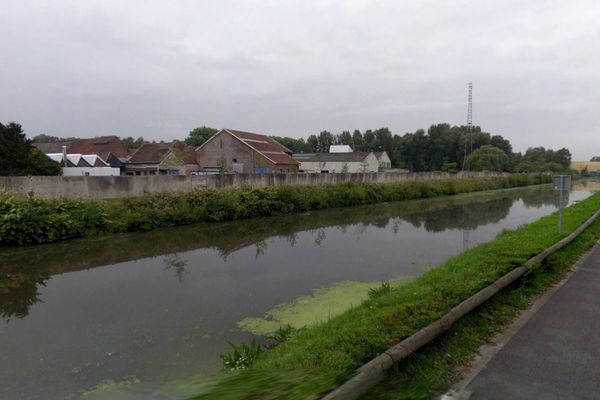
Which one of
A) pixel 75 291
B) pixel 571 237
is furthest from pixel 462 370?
pixel 571 237

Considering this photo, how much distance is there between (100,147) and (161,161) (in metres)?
16.3

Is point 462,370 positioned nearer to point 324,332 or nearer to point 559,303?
point 324,332

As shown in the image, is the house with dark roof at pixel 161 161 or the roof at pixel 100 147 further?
the roof at pixel 100 147

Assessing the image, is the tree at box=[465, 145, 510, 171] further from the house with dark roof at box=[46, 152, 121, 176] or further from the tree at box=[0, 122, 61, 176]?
the tree at box=[0, 122, 61, 176]

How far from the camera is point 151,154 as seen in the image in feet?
177

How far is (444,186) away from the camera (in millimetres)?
40688

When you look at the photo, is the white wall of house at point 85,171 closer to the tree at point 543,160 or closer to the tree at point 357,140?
the tree at point 543,160

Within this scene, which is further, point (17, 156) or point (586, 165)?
point (586, 165)

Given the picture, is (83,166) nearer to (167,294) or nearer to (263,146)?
(263,146)

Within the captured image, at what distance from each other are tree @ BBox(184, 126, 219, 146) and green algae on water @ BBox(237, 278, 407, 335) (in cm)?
8479

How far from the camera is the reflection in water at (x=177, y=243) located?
31.4ft

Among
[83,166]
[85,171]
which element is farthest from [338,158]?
[85,171]

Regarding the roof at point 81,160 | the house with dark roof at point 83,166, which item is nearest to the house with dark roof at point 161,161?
the house with dark roof at point 83,166

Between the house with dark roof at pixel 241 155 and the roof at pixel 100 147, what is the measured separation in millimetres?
15726
